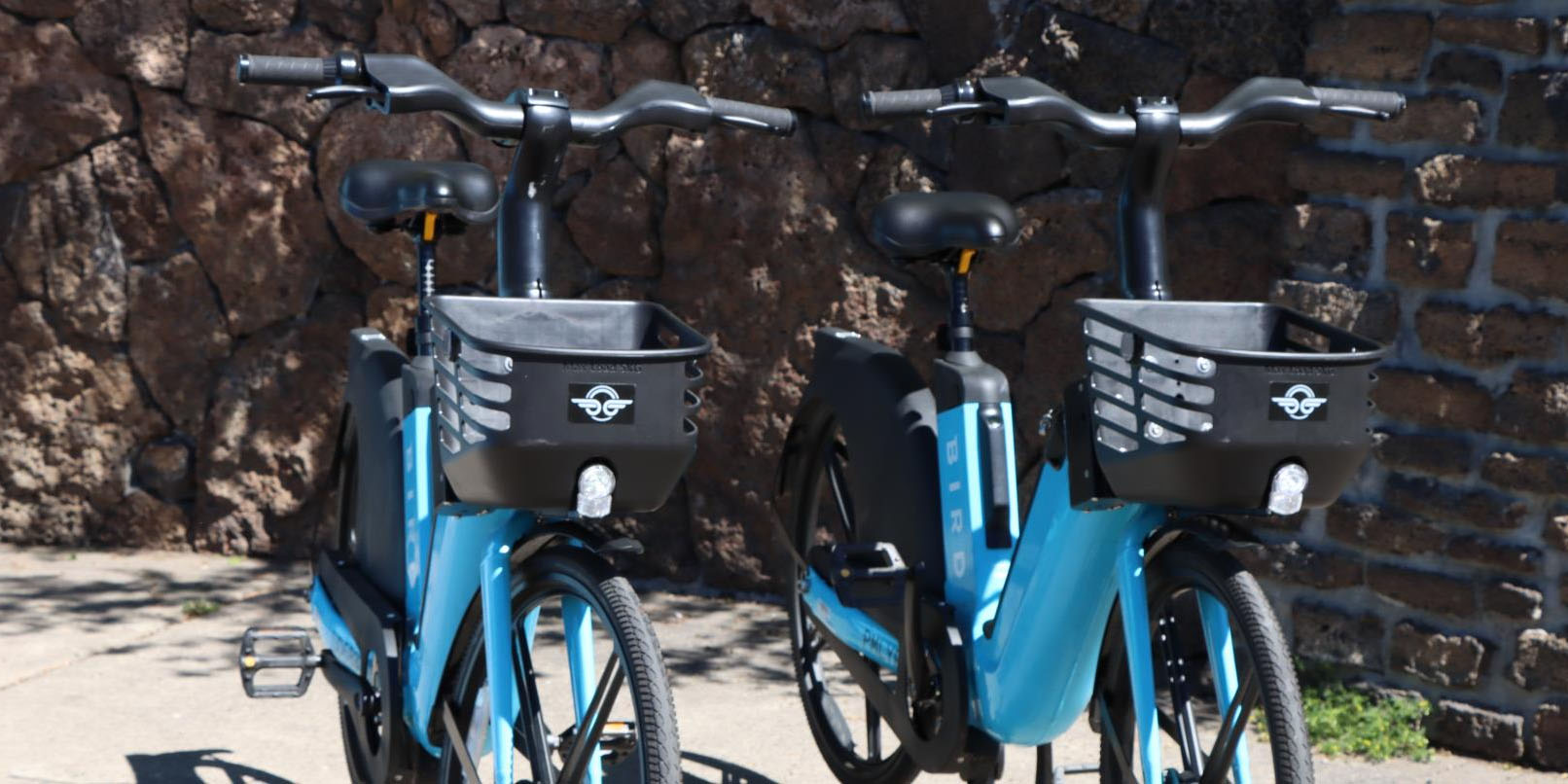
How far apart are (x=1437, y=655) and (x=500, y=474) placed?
236 centimetres

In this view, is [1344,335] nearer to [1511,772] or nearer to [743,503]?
[1511,772]

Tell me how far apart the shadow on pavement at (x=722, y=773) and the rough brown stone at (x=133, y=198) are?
2.50m

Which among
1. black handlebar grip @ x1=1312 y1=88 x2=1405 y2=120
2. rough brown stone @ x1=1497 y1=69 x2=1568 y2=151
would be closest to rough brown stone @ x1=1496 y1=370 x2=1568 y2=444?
rough brown stone @ x1=1497 y1=69 x2=1568 y2=151

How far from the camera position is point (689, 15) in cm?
493

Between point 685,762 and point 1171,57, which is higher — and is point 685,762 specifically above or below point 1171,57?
below

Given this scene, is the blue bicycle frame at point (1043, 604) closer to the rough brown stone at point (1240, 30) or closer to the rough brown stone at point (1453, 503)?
the rough brown stone at point (1453, 503)

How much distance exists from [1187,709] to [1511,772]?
5.16ft

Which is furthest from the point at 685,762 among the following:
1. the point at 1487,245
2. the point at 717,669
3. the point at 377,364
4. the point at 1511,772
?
the point at 1487,245

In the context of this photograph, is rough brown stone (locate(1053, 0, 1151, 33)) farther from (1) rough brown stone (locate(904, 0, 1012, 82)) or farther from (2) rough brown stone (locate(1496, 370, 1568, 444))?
(2) rough brown stone (locate(1496, 370, 1568, 444))

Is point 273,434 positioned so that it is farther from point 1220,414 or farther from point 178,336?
point 1220,414

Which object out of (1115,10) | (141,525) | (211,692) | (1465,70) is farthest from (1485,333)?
(141,525)

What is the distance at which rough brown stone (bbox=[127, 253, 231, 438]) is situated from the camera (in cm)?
539

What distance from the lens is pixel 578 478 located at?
2502 millimetres

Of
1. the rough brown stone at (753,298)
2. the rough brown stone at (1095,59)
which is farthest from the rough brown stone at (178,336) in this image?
the rough brown stone at (1095,59)
